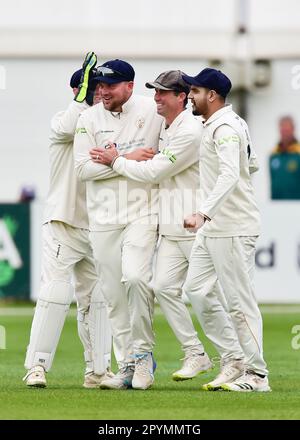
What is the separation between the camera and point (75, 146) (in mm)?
10055

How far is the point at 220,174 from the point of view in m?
9.41

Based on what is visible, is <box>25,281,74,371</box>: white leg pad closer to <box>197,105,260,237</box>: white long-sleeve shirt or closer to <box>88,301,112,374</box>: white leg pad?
<box>88,301,112,374</box>: white leg pad

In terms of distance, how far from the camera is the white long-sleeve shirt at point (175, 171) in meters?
9.88

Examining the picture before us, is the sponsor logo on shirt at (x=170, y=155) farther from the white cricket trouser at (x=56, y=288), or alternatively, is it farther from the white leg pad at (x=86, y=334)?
the white leg pad at (x=86, y=334)

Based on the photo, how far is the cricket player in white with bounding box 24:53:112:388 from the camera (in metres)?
10.2

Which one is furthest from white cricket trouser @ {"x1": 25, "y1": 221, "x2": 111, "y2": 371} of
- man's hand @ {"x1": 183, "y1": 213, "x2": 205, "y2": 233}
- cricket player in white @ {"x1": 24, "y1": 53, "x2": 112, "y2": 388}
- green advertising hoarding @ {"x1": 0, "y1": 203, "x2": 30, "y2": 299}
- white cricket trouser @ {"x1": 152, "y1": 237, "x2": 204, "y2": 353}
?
green advertising hoarding @ {"x1": 0, "y1": 203, "x2": 30, "y2": 299}

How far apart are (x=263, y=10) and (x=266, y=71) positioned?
1.05m

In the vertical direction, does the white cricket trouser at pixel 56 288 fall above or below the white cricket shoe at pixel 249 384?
above

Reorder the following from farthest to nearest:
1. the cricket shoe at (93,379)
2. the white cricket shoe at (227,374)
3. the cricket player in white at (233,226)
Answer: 1. the cricket shoe at (93,379)
2. the white cricket shoe at (227,374)
3. the cricket player in white at (233,226)

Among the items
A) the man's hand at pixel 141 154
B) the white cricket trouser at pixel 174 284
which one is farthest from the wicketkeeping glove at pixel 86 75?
the white cricket trouser at pixel 174 284

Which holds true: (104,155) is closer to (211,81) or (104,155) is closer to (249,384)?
(211,81)

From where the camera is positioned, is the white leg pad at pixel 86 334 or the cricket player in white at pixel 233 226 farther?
the white leg pad at pixel 86 334

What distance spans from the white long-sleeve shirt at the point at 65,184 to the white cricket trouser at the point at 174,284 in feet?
2.18

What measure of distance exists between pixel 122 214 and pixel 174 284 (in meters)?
0.61
